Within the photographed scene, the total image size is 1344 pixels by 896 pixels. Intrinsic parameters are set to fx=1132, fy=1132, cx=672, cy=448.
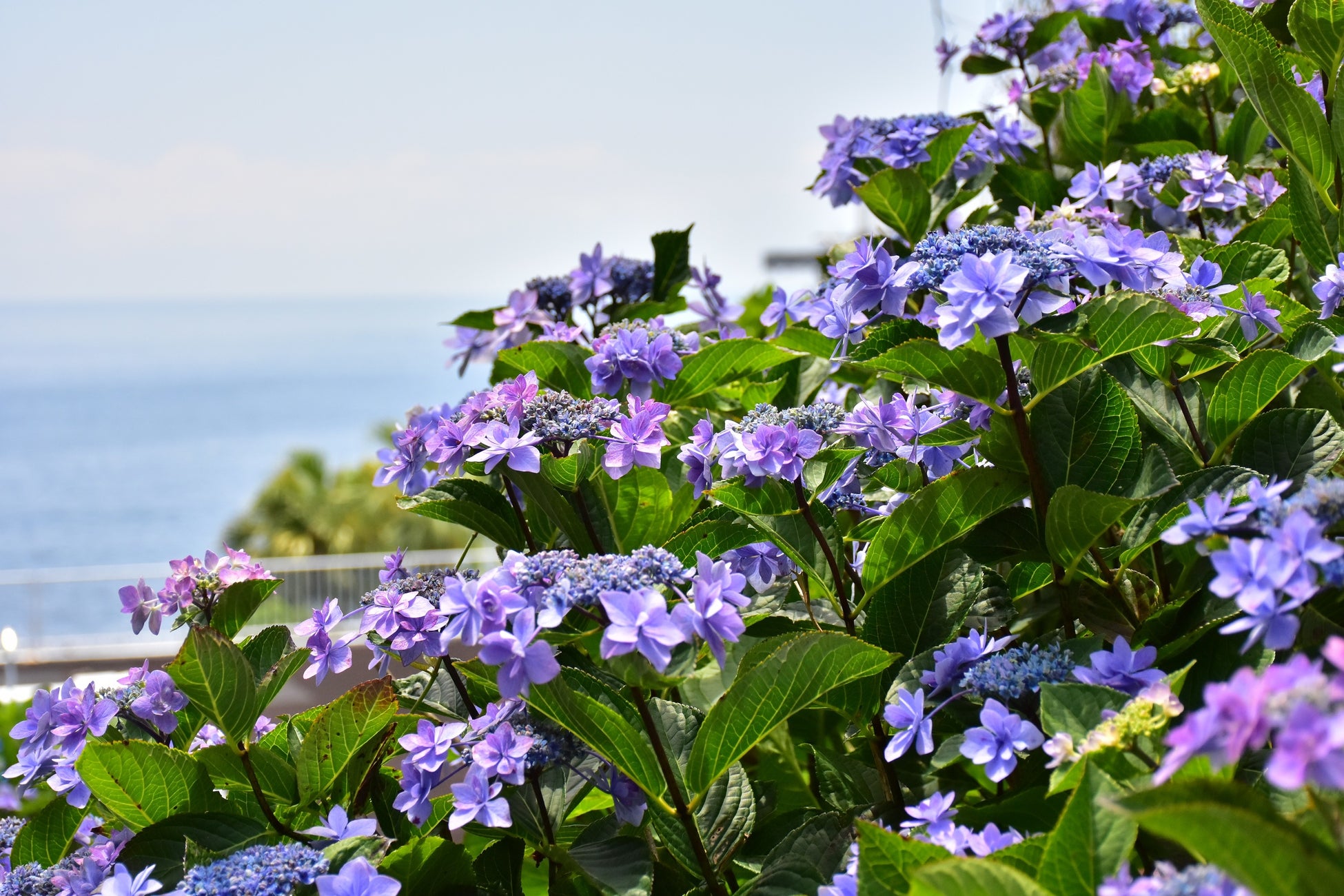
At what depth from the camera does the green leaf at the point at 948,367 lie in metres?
0.98

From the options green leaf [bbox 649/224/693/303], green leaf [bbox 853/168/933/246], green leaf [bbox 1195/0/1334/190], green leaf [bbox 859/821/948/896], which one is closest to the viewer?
green leaf [bbox 859/821/948/896]

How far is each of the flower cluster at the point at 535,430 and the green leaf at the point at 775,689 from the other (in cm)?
29

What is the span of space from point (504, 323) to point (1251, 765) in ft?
4.39

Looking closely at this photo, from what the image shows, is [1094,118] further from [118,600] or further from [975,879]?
[118,600]

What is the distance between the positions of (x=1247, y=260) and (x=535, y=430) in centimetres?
88

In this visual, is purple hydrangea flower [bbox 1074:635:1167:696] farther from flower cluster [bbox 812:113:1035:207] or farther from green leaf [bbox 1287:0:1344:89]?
flower cluster [bbox 812:113:1035:207]

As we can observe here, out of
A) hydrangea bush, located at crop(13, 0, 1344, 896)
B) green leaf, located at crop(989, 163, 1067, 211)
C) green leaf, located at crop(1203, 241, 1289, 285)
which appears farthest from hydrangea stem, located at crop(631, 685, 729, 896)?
green leaf, located at crop(989, 163, 1067, 211)

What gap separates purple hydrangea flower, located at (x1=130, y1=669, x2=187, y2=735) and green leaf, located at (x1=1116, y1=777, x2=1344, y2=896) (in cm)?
102

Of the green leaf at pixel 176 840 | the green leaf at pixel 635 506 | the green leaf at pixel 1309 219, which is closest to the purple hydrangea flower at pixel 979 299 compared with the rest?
the green leaf at pixel 635 506

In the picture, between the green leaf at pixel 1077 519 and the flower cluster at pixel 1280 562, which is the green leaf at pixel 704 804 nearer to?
the green leaf at pixel 1077 519

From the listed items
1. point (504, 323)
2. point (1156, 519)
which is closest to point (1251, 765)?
point (1156, 519)

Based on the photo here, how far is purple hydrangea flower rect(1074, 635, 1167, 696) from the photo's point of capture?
2.96ft

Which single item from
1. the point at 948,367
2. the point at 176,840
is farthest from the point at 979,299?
the point at 176,840

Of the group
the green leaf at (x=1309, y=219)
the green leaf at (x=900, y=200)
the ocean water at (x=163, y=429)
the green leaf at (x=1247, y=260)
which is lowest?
the ocean water at (x=163, y=429)
